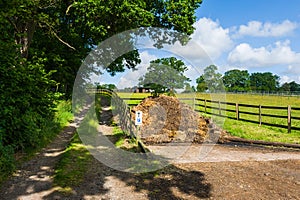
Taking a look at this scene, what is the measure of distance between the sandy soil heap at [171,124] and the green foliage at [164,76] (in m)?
0.69

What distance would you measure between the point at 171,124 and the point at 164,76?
6.75ft

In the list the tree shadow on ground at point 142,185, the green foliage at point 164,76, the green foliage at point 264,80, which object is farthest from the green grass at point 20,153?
the green foliage at point 264,80

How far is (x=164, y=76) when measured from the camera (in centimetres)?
1029

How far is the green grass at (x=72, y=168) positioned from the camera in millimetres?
5162

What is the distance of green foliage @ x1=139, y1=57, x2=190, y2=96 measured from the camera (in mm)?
9359

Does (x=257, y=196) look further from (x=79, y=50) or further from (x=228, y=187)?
(x=79, y=50)

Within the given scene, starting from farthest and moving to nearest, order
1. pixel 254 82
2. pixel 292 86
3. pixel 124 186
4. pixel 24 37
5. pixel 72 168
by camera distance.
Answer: pixel 254 82, pixel 292 86, pixel 24 37, pixel 72 168, pixel 124 186

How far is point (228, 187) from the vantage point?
5047 mm

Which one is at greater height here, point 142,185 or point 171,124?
point 171,124

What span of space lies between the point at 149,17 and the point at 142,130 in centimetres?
501

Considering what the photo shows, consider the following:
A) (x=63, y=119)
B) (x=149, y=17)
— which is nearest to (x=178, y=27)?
(x=149, y=17)

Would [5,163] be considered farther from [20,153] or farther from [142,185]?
[142,185]

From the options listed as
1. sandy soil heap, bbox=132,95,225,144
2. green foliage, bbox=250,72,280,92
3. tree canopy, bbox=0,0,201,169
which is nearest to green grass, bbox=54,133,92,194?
tree canopy, bbox=0,0,201,169

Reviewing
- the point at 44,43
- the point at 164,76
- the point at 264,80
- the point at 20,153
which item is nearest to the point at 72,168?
the point at 20,153
